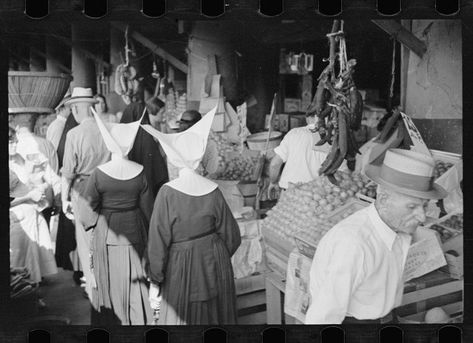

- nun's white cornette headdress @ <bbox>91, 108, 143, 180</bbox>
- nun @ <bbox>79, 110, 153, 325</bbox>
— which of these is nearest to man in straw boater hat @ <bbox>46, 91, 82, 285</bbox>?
nun @ <bbox>79, 110, 153, 325</bbox>

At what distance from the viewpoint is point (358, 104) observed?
5.21 meters

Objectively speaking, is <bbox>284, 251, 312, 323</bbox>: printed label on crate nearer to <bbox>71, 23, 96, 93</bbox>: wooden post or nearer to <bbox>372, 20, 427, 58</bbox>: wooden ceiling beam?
<bbox>372, 20, 427, 58</bbox>: wooden ceiling beam

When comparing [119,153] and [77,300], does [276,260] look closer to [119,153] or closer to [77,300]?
[119,153]

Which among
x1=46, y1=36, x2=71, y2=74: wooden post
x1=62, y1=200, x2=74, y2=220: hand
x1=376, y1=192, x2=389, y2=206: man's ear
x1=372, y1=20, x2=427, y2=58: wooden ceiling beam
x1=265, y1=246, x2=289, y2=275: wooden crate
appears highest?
x1=372, y1=20, x2=427, y2=58: wooden ceiling beam

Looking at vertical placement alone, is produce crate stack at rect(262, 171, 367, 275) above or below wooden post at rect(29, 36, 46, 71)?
below

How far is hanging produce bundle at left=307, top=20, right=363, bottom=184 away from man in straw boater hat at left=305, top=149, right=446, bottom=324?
55 cm

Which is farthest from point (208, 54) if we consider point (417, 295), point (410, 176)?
point (417, 295)

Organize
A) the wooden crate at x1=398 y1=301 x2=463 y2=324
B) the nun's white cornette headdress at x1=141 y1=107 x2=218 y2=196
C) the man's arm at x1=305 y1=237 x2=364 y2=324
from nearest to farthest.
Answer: the man's arm at x1=305 y1=237 x2=364 y2=324, the nun's white cornette headdress at x1=141 y1=107 x2=218 y2=196, the wooden crate at x1=398 y1=301 x2=463 y2=324

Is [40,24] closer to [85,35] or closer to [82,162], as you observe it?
[85,35]

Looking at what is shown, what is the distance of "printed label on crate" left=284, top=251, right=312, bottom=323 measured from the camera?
520cm

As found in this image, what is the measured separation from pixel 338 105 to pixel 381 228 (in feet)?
3.79

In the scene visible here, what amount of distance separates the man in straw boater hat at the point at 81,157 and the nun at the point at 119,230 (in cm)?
10

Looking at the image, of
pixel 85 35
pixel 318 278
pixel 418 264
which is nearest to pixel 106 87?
pixel 85 35

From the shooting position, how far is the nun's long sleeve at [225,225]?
16.8 feet
